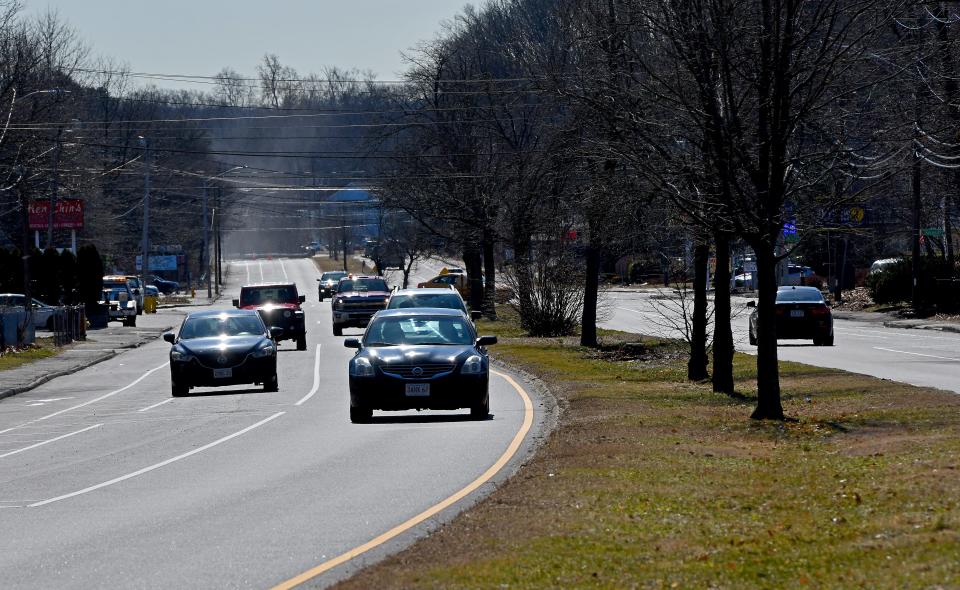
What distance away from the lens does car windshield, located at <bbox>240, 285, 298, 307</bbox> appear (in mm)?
45938

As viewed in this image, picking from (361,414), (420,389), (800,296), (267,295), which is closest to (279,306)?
(267,295)

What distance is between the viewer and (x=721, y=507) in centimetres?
1221

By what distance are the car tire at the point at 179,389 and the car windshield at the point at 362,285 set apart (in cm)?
2754

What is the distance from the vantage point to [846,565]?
29.9ft

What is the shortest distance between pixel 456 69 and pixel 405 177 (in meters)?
5.33

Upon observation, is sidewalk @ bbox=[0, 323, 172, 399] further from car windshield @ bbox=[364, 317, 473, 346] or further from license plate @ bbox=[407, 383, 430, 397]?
license plate @ bbox=[407, 383, 430, 397]

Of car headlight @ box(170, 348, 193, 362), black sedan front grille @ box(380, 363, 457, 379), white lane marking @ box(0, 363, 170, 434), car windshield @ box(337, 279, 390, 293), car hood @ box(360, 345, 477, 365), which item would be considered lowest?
white lane marking @ box(0, 363, 170, 434)

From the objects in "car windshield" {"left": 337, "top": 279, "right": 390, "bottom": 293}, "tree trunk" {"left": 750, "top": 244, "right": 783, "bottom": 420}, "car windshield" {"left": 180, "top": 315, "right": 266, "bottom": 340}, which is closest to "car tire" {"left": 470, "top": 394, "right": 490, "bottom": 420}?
"tree trunk" {"left": 750, "top": 244, "right": 783, "bottom": 420}

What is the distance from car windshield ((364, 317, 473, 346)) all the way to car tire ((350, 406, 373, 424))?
3.27ft

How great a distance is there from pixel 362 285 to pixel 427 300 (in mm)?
24831

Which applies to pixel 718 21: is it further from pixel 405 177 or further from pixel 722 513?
pixel 405 177

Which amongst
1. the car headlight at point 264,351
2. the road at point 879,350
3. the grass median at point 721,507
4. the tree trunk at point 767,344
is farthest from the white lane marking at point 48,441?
the road at point 879,350

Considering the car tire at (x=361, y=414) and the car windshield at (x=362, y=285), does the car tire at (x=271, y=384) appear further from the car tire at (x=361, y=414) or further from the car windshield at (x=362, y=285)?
the car windshield at (x=362, y=285)

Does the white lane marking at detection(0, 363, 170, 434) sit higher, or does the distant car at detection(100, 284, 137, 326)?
the distant car at detection(100, 284, 137, 326)
